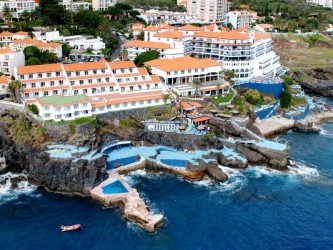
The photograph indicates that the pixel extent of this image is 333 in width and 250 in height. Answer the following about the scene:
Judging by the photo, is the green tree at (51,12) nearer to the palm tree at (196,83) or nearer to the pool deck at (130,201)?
the palm tree at (196,83)

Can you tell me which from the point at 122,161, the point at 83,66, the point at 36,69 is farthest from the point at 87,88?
the point at 122,161

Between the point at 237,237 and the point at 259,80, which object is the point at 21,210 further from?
the point at 259,80

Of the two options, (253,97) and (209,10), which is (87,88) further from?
(209,10)

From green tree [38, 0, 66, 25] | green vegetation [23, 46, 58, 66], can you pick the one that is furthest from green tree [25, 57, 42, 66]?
green tree [38, 0, 66, 25]

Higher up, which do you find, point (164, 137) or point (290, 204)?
point (164, 137)

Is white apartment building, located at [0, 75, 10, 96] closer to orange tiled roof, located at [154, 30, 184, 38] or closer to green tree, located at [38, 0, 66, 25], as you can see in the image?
orange tiled roof, located at [154, 30, 184, 38]

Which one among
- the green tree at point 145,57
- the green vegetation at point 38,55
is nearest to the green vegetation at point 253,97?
the green tree at point 145,57

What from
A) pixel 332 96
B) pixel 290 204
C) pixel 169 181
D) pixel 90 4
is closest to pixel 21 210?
pixel 169 181
